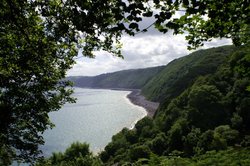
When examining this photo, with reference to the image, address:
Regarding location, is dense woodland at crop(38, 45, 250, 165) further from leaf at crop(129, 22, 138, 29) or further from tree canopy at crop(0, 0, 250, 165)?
leaf at crop(129, 22, 138, 29)

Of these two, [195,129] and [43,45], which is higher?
[43,45]

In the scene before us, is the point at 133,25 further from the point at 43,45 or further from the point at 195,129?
the point at 195,129

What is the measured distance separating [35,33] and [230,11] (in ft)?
25.8

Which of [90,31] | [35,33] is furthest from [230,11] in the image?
[35,33]

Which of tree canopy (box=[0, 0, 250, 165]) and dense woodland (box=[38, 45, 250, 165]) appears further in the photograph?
dense woodland (box=[38, 45, 250, 165])

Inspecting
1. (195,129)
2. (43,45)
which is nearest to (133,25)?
(43,45)

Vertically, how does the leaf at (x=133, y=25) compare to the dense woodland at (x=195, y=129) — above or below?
above

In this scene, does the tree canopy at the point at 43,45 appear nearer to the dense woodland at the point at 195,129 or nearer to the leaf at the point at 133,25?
→ the leaf at the point at 133,25

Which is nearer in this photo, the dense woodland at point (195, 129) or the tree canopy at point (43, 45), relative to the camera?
the tree canopy at point (43, 45)

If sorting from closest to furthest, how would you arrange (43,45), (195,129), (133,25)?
(133,25) < (43,45) < (195,129)

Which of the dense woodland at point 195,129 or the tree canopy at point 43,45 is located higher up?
the tree canopy at point 43,45

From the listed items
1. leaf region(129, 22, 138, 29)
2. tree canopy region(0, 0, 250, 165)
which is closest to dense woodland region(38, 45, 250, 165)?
tree canopy region(0, 0, 250, 165)

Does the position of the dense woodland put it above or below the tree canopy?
below

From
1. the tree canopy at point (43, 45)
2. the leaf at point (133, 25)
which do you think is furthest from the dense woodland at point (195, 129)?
the leaf at point (133, 25)
